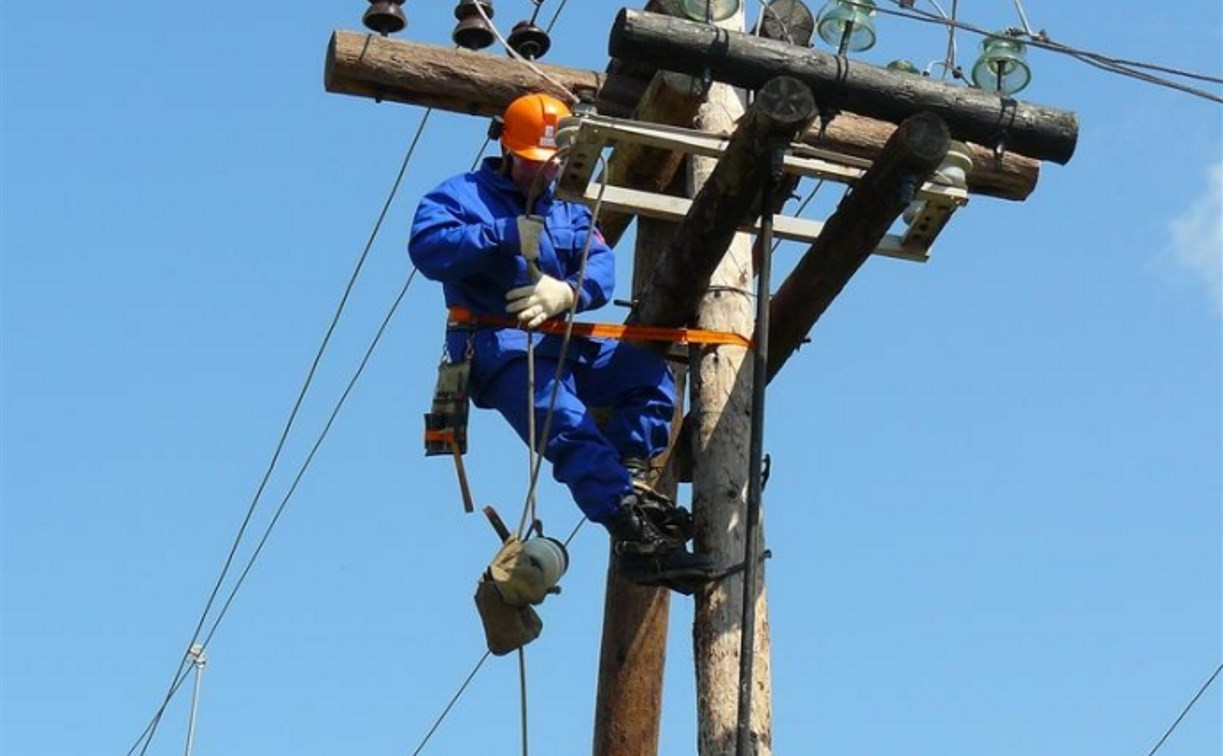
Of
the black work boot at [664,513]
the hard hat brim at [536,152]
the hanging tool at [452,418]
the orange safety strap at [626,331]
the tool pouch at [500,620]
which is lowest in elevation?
the tool pouch at [500,620]

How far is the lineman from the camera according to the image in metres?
7.32

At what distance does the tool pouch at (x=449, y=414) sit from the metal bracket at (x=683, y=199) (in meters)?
0.60

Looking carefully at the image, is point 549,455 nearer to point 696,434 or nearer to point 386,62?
point 696,434

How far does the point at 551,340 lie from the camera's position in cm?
766

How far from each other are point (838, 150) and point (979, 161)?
469mm

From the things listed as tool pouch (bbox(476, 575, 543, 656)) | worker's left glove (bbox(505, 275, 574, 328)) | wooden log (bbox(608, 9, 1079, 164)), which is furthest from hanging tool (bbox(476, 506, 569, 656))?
wooden log (bbox(608, 9, 1079, 164))

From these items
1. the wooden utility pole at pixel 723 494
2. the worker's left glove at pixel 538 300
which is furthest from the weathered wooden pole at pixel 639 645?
the worker's left glove at pixel 538 300

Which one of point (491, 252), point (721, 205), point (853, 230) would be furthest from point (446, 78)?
point (853, 230)

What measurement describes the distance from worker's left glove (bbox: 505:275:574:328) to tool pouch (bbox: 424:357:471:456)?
26cm

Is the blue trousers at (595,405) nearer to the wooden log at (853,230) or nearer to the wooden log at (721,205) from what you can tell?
the wooden log at (721,205)

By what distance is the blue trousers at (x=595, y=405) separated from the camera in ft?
24.0

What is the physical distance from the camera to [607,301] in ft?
25.7

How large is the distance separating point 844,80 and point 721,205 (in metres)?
0.56

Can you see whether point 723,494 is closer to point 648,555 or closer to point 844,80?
point 648,555
